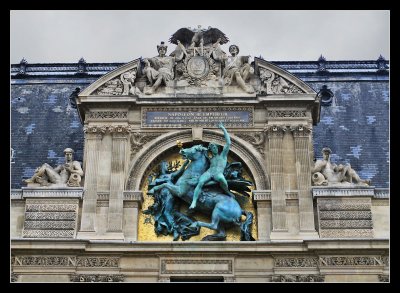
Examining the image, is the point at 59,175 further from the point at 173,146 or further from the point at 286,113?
the point at 286,113

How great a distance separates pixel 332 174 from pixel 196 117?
3.95 meters

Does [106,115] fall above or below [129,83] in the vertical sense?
below

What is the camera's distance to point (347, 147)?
87.6ft

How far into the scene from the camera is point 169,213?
2373cm

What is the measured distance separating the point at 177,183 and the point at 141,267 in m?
2.45

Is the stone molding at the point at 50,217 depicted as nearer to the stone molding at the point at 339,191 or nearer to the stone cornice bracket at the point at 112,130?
the stone cornice bracket at the point at 112,130

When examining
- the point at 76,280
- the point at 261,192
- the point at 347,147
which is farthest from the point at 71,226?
the point at 347,147

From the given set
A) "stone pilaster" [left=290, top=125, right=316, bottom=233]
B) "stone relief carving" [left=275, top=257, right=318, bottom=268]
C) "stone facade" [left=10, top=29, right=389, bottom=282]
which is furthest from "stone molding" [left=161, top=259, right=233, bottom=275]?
"stone pilaster" [left=290, top=125, right=316, bottom=233]

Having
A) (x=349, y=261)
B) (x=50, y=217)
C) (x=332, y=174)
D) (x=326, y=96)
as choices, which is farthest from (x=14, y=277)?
(x=326, y=96)

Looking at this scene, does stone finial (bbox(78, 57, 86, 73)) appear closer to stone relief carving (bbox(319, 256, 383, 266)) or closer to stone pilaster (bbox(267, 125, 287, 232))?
stone pilaster (bbox(267, 125, 287, 232))

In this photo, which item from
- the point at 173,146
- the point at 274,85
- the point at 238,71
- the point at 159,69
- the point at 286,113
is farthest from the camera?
the point at 159,69

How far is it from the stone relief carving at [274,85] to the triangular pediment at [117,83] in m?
3.46

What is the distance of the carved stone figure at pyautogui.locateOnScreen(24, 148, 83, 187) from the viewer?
24047 mm

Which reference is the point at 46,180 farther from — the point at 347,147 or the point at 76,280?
the point at 347,147
